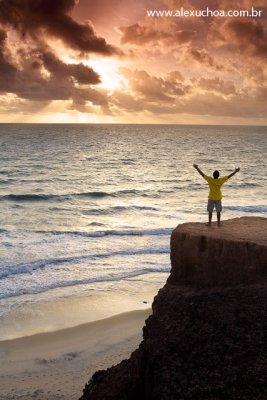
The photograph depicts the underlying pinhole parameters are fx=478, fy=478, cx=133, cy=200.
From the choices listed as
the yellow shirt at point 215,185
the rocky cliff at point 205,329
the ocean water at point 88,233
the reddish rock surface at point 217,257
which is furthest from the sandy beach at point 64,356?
the yellow shirt at point 215,185

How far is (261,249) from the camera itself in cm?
1040

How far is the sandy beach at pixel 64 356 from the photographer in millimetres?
12455

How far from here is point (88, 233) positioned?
97.4ft

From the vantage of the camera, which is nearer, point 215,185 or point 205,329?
point 205,329

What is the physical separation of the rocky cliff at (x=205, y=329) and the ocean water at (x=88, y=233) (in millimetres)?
6781

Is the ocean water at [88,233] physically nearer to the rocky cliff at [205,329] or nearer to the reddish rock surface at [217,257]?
the rocky cliff at [205,329]

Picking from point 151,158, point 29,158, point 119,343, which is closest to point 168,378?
point 119,343

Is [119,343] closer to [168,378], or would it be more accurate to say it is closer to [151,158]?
[168,378]

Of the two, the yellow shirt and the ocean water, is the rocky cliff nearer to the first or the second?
the yellow shirt

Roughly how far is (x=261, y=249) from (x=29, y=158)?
Answer: 7420cm

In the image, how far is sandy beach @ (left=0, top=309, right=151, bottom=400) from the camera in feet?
40.9

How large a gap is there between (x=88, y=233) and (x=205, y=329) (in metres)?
20.5

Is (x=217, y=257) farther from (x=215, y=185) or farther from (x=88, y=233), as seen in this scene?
(x=88, y=233)

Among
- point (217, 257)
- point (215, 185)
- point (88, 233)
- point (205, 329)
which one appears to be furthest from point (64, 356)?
point (88, 233)
